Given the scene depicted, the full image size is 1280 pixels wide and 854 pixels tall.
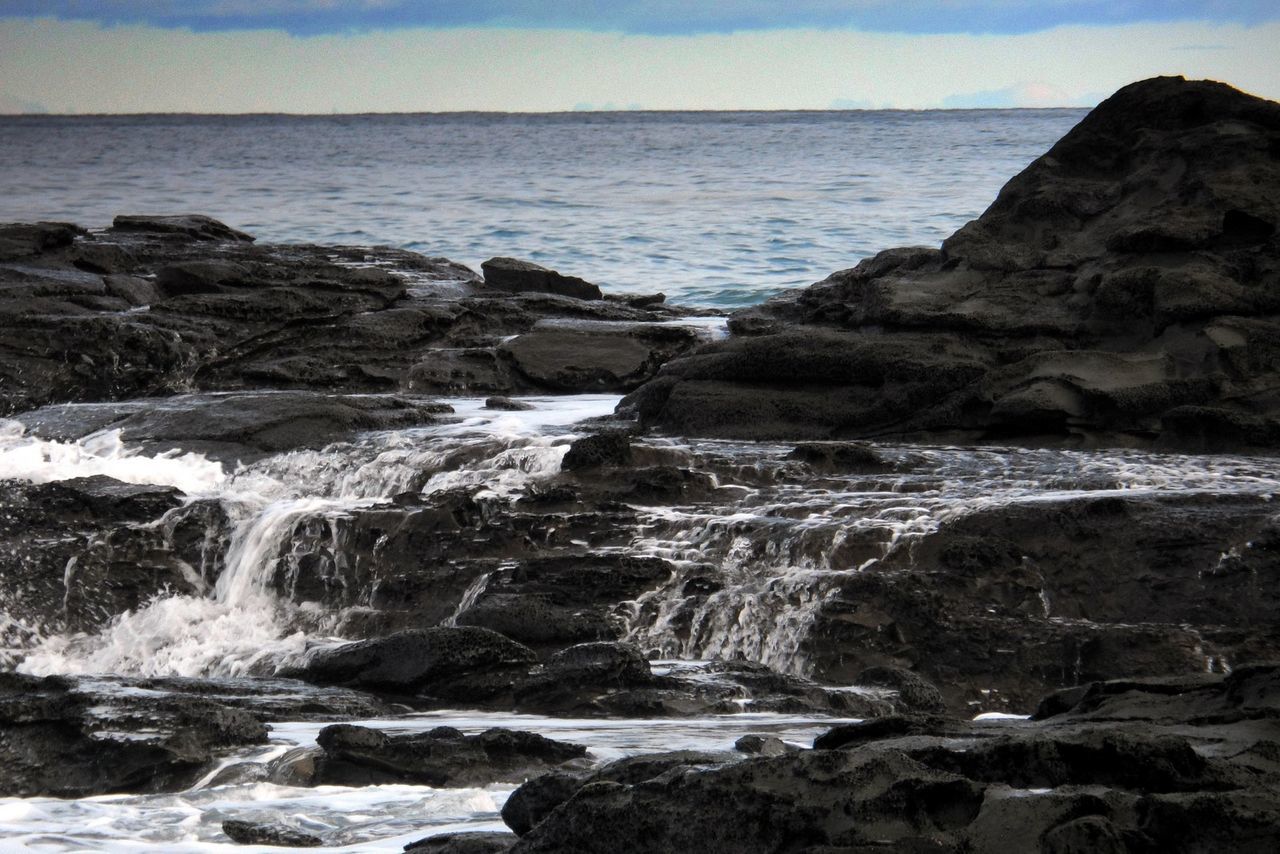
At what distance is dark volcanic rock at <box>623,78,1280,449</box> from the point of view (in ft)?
39.1

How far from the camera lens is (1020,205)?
1438 cm

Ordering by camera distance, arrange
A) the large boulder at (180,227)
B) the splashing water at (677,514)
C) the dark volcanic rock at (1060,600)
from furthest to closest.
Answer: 1. the large boulder at (180,227)
2. the splashing water at (677,514)
3. the dark volcanic rock at (1060,600)

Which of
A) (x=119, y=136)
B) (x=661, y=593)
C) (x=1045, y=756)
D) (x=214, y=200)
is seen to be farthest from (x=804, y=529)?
(x=119, y=136)

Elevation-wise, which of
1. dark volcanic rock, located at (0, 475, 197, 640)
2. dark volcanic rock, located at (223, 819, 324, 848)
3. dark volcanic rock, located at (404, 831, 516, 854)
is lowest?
dark volcanic rock, located at (0, 475, 197, 640)

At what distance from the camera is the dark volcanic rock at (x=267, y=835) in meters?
5.68

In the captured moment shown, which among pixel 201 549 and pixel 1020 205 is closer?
pixel 201 549

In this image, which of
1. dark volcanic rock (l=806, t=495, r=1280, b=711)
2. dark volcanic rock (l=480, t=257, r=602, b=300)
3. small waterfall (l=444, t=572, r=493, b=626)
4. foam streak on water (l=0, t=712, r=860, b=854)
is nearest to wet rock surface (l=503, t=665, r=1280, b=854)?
foam streak on water (l=0, t=712, r=860, b=854)

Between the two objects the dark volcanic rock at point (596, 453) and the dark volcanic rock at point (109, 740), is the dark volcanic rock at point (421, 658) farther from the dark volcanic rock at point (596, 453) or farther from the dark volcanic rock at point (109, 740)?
the dark volcanic rock at point (596, 453)

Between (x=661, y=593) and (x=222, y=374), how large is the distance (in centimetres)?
726

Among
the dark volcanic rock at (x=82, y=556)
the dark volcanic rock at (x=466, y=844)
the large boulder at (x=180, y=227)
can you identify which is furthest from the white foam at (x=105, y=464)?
the large boulder at (x=180, y=227)

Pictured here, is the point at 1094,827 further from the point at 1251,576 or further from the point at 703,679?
the point at 1251,576

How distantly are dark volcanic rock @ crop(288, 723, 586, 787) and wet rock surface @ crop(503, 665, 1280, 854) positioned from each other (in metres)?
1.75

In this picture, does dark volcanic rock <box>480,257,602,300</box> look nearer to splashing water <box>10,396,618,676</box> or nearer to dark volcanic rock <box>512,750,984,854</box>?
splashing water <box>10,396,618,676</box>

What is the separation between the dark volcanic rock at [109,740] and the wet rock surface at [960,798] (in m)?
2.66
